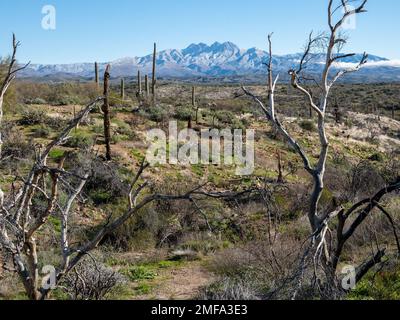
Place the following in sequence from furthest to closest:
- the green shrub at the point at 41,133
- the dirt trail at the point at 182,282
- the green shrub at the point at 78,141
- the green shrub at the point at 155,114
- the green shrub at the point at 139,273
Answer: the green shrub at the point at 155,114
the green shrub at the point at 41,133
the green shrub at the point at 78,141
the green shrub at the point at 139,273
the dirt trail at the point at 182,282

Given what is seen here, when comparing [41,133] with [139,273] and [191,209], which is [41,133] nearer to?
[191,209]

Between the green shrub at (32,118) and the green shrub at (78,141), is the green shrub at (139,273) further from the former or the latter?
the green shrub at (32,118)

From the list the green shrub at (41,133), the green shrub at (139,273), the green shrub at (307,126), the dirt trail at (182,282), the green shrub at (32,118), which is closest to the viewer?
the dirt trail at (182,282)

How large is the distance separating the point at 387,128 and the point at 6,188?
33626mm

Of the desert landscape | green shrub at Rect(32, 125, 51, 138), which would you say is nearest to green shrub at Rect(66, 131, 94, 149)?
the desert landscape

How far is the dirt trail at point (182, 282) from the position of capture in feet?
27.2

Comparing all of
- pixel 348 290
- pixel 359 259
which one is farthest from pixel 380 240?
pixel 348 290

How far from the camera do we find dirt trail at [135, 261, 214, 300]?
829cm

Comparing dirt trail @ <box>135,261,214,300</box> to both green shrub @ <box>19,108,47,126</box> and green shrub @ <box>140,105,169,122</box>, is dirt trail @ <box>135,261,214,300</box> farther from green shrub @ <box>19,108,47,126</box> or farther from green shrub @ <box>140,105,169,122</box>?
green shrub @ <box>140,105,169,122</box>

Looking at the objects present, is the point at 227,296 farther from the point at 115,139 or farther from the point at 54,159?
the point at 115,139

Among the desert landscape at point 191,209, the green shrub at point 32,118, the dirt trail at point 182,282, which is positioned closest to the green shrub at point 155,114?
the desert landscape at point 191,209

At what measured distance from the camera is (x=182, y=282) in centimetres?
923

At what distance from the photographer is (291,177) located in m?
20.0

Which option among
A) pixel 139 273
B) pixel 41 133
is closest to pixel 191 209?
pixel 139 273
